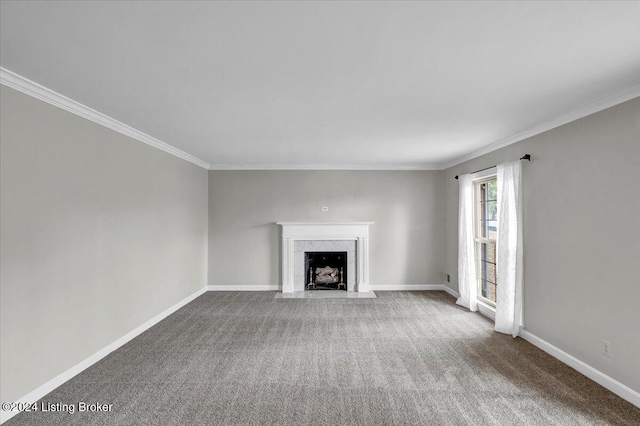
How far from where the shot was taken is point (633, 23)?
5.41 feet

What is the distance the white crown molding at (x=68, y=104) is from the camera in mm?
2324

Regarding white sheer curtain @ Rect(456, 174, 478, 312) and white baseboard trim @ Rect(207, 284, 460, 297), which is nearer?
white sheer curtain @ Rect(456, 174, 478, 312)

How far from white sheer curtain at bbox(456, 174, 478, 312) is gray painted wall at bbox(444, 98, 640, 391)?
1.16 metres

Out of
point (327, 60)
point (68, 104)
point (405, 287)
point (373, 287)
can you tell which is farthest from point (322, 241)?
point (327, 60)

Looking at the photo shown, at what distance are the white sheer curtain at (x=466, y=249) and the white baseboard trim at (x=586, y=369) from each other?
1166 millimetres

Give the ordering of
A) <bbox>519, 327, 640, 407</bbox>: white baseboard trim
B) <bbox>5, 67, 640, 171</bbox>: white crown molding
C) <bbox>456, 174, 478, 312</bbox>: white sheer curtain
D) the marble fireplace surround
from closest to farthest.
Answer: <bbox>5, 67, 640, 171</bbox>: white crown molding, <bbox>519, 327, 640, 407</bbox>: white baseboard trim, <bbox>456, 174, 478, 312</bbox>: white sheer curtain, the marble fireplace surround

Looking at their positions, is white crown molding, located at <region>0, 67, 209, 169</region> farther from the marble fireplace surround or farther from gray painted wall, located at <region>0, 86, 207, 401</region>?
the marble fireplace surround

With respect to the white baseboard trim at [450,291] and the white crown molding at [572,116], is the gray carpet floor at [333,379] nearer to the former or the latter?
the white baseboard trim at [450,291]

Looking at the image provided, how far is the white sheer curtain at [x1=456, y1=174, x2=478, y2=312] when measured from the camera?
16.6ft

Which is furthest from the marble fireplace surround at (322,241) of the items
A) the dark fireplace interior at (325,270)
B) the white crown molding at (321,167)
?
the white crown molding at (321,167)

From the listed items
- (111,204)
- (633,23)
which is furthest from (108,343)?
(633,23)

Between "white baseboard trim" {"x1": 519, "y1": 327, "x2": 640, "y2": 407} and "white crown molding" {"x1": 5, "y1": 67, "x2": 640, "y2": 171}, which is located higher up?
"white crown molding" {"x1": 5, "y1": 67, "x2": 640, "y2": 171}

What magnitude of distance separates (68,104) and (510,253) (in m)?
4.99

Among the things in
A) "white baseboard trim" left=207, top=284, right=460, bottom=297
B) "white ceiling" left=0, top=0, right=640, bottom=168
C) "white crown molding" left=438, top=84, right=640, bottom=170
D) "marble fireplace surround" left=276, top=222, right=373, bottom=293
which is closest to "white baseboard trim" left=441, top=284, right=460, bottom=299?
"white baseboard trim" left=207, top=284, right=460, bottom=297
